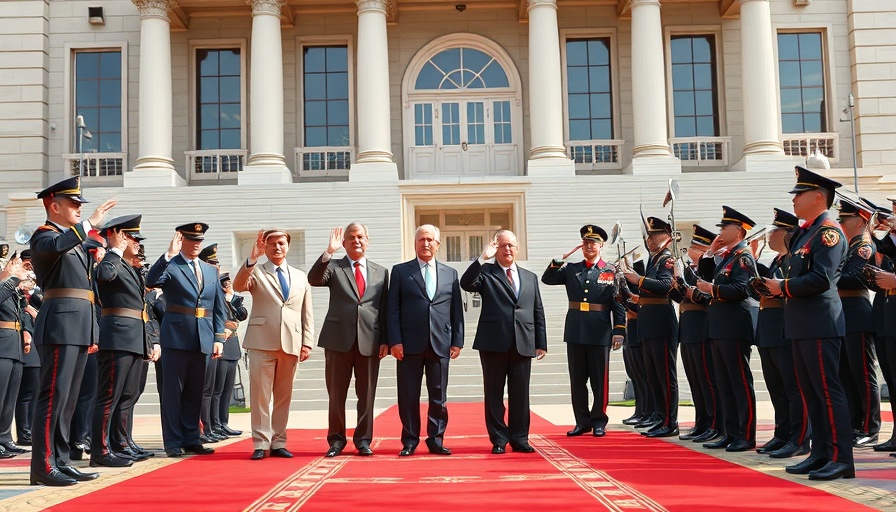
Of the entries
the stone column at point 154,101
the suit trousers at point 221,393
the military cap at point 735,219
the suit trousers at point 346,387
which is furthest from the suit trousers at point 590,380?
the stone column at point 154,101

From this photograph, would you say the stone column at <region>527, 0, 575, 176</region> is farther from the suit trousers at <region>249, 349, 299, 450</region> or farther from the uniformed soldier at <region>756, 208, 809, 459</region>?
the suit trousers at <region>249, 349, 299, 450</region>

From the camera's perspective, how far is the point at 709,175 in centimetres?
2391

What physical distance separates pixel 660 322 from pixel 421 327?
9.45ft

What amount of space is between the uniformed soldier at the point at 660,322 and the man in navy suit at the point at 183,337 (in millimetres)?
4254

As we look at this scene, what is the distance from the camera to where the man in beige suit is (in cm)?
858

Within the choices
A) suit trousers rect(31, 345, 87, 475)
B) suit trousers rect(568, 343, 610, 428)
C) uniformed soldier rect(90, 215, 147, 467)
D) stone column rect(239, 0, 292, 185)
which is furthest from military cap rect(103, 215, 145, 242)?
stone column rect(239, 0, 292, 185)

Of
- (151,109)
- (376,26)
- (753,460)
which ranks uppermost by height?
(376,26)

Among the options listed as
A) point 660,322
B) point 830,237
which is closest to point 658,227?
point 660,322

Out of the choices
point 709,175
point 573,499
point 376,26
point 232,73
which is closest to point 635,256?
point 573,499

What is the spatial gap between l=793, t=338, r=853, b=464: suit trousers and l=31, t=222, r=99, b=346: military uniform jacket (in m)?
5.11

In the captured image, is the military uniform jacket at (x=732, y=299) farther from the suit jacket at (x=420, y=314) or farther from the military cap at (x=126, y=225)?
the military cap at (x=126, y=225)

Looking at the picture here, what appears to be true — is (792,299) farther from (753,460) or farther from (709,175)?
(709,175)

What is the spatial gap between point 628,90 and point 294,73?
30.0ft

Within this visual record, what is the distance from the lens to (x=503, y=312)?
9039mm
